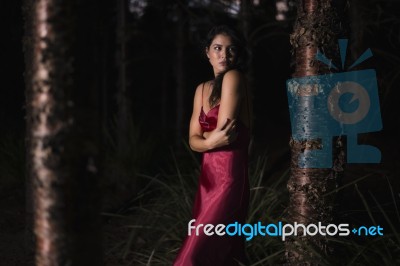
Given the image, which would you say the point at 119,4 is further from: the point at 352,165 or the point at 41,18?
the point at 41,18

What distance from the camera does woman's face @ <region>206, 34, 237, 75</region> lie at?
10.00 ft

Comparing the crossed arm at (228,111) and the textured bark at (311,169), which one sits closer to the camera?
the crossed arm at (228,111)

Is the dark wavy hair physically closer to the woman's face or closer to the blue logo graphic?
the woman's face

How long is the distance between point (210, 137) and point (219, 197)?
1.21ft

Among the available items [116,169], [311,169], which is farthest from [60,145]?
[116,169]

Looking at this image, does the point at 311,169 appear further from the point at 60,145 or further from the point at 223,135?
the point at 60,145

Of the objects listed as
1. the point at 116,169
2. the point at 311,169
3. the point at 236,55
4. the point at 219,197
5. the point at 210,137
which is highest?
the point at 236,55

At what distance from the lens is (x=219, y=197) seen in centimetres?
308

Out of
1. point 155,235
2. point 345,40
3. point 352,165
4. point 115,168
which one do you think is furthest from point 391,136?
point 345,40

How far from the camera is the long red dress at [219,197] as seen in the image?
3064 mm

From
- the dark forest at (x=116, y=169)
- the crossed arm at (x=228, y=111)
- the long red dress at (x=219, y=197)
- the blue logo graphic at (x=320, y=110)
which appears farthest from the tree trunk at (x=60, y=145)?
the blue logo graphic at (x=320, y=110)

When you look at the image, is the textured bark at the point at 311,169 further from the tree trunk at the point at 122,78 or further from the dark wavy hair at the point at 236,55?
the tree trunk at the point at 122,78

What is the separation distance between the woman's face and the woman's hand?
14.4 inches

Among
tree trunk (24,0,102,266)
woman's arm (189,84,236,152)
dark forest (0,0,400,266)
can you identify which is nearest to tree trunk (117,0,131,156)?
dark forest (0,0,400,266)
